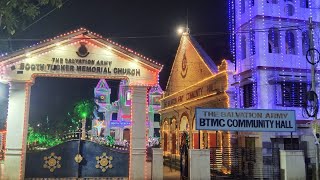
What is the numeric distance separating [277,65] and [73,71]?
11.2 m

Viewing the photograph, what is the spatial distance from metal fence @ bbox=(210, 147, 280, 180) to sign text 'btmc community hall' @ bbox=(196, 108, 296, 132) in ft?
4.16

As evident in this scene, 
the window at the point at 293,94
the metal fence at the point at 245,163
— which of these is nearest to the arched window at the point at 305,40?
the window at the point at 293,94

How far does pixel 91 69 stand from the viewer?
16.9 meters

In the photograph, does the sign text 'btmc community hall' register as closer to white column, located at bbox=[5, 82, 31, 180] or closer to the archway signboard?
the archway signboard

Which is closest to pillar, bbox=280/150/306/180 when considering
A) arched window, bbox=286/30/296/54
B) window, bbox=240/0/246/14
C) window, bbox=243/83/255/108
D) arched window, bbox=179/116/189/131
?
window, bbox=243/83/255/108

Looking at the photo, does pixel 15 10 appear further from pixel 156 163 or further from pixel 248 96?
pixel 248 96

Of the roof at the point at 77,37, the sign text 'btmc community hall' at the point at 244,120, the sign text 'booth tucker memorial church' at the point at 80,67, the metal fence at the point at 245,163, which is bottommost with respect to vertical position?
the metal fence at the point at 245,163

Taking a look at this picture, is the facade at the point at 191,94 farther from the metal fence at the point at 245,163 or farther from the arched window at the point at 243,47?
the metal fence at the point at 245,163

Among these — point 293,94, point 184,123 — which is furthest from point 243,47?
point 184,123

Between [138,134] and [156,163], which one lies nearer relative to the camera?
[156,163]

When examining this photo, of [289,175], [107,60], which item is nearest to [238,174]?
[289,175]

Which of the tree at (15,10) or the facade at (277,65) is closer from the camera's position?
the tree at (15,10)

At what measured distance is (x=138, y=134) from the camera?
16922mm

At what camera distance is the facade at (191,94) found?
22522 mm
